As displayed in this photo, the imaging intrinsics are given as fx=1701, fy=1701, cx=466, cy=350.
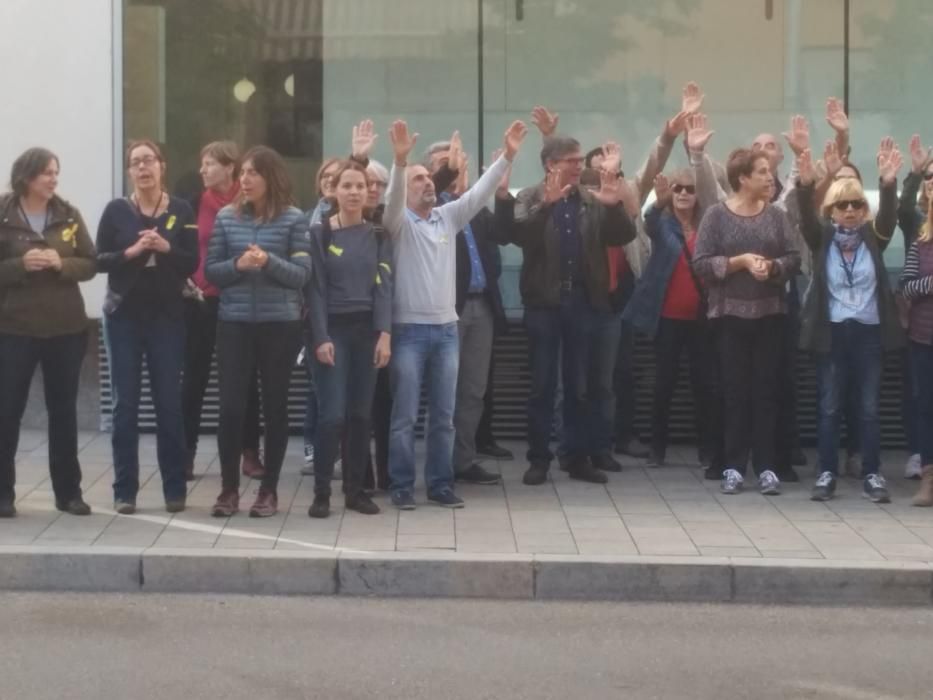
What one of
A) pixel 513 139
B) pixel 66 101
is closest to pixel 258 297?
pixel 513 139

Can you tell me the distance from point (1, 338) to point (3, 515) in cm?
89

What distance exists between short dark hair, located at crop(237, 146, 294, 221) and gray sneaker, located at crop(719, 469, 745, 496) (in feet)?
9.53

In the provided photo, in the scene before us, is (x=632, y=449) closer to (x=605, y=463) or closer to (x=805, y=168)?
(x=605, y=463)

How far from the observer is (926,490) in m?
9.17

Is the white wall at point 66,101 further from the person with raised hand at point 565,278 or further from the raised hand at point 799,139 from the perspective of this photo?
the raised hand at point 799,139

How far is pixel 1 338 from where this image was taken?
27.7ft

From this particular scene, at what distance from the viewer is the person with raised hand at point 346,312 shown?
8.57 meters

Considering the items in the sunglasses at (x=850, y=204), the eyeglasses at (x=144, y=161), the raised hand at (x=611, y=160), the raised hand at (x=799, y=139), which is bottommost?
the sunglasses at (x=850, y=204)

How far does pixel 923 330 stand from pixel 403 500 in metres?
2.94

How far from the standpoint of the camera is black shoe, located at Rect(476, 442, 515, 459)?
10.7 metres

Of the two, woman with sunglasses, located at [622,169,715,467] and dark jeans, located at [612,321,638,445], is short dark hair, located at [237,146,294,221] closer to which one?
woman with sunglasses, located at [622,169,715,467]

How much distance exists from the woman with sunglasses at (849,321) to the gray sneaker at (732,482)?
1.35ft

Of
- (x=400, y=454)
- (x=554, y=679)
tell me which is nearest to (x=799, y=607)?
(x=554, y=679)

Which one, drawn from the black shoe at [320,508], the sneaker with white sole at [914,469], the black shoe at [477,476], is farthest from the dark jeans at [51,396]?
the sneaker with white sole at [914,469]
